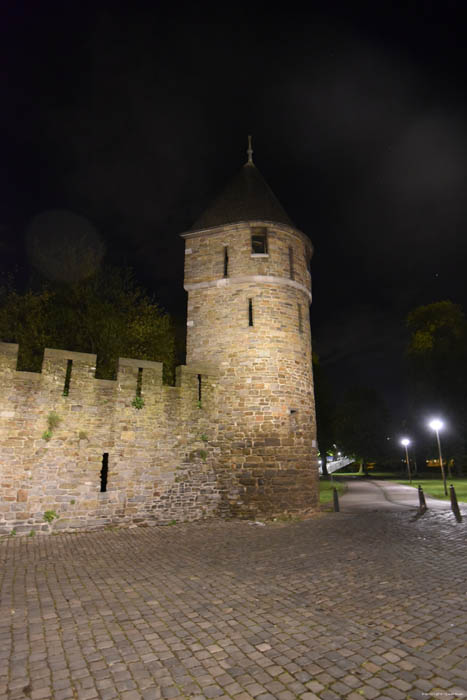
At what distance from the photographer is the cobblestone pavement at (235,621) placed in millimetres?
3355

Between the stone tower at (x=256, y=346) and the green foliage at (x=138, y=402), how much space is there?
9.08 ft

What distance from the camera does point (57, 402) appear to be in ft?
35.8

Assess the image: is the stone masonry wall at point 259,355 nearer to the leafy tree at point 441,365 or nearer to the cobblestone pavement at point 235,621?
the cobblestone pavement at point 235,621

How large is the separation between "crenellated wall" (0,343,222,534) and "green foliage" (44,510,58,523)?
3.3 inches

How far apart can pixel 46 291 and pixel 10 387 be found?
51.3ft

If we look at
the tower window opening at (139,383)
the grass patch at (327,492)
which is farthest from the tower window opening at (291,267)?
the grass patch at (327,492)

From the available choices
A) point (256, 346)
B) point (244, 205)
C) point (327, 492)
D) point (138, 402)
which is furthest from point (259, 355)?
point (327, 492)

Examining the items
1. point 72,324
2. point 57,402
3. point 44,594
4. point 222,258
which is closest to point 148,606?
point 44,594

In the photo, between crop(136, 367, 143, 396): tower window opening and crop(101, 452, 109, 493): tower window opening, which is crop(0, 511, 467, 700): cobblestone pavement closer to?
crop(101, 452, 109, 493): tower window opening

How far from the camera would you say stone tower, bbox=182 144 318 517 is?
12.9 m

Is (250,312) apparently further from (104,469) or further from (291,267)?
(104,469)

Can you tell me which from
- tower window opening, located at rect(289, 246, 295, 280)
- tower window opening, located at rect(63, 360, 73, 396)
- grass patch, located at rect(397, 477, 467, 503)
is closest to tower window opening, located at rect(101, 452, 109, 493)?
tower window opening, located at rect(63, 360, 73, 396)

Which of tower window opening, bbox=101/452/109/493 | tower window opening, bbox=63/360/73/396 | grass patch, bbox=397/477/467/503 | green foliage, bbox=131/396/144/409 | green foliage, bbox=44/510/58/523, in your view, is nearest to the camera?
green foliage, bbox=44/510/58/523

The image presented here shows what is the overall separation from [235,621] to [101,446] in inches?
304
